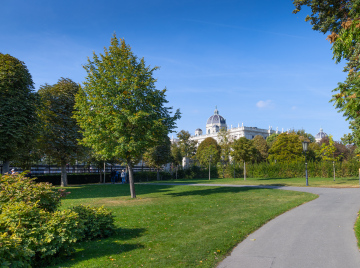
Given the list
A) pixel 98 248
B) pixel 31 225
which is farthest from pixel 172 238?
pixel 31 225

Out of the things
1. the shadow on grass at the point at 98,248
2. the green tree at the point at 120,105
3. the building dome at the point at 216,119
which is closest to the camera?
the shadow on grass at the point at 98,248

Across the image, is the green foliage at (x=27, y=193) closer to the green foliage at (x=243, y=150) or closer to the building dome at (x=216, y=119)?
the green foliage at (x=243, y=150)

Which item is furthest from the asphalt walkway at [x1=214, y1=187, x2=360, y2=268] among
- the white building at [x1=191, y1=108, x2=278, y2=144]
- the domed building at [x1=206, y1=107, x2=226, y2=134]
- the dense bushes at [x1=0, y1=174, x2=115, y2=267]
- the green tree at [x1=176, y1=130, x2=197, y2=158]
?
the domed building at [x1=206, y1=107, x2=226, y2=134]

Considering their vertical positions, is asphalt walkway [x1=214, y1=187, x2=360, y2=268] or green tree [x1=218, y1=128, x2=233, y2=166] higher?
green tree [x1=218, y1=128, x2=233, y2=166]

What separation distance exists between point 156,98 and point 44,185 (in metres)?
11.1

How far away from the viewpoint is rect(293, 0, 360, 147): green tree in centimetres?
510

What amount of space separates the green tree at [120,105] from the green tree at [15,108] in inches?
320

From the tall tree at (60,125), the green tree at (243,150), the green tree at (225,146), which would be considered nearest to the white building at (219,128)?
the green tree at (225,146)

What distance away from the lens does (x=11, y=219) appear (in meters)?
6.02

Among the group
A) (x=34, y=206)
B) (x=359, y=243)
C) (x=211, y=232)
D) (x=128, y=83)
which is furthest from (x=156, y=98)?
(x=359, y=243)

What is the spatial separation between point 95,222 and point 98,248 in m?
1.13

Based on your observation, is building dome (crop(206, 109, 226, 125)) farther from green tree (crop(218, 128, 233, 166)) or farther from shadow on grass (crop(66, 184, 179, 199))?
shadow on grass (crop(66, 184, 179, 199))

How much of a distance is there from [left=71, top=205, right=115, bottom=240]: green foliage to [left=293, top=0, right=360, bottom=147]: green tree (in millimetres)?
6570

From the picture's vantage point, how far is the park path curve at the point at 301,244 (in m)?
5.86
